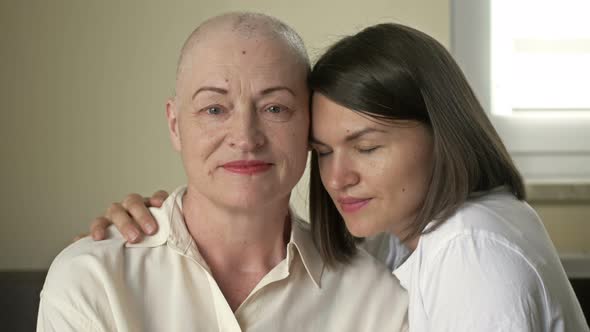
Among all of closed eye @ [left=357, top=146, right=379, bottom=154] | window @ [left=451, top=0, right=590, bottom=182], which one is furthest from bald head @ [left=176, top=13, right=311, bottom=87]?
window @ [left=451, top=0, right=590, bottom=182]

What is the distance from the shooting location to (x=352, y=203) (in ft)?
5.17

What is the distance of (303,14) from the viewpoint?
7.96 feet

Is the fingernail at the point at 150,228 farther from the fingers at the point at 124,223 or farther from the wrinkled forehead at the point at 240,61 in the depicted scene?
the wrinkled forehead at the point at 240,61

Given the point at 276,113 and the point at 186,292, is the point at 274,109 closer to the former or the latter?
the point at 276,113

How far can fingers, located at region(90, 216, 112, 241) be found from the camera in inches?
62.2

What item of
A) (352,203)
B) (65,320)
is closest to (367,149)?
(352,203)

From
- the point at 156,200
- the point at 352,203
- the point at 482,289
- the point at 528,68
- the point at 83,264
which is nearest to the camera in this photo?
the point at 482,289

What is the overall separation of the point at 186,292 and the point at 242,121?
35 cm

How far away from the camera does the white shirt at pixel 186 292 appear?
4.72 feet

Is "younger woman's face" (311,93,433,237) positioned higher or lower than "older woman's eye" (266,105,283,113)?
lower

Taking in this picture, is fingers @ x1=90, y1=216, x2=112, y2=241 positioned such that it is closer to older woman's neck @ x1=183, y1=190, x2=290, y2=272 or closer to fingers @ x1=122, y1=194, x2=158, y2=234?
fingers @ x1=122, y1=194, x2=158, y2=234

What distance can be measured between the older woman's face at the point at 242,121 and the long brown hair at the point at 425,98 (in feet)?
0.33

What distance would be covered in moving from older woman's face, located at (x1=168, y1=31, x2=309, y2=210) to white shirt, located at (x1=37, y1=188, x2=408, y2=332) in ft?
0.46

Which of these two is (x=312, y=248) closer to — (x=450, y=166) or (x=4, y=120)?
(x=450, y=166)
